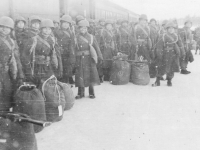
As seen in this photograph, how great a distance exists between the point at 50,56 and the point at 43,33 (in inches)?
16.5

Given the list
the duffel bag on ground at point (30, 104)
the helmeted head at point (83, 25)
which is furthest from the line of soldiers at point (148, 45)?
the duffel bag on ground at point (30, 104)

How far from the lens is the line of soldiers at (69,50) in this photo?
4.09m

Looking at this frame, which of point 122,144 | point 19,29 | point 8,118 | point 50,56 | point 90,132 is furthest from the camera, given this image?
point 19,29

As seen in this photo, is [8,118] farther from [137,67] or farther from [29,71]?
[137,67]

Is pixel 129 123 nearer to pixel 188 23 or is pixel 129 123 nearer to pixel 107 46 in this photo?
pixel 107 46

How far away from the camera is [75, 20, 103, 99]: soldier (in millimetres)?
5698

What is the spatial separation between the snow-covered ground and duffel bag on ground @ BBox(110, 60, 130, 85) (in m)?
0.92

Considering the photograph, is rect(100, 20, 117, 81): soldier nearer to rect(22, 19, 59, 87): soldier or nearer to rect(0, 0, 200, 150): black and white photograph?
rect(0, 0, 200, 150): black and white photograph

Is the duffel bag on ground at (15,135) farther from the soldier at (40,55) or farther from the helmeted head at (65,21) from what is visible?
the helmeted head at (65,21)

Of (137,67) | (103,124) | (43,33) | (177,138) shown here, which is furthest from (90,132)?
(137,67)

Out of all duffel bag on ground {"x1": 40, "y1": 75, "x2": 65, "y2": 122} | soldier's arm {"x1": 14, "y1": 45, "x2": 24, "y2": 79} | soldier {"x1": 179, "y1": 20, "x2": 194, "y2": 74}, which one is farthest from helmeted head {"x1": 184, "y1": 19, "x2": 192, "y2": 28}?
soldier's arm {"x1": 14, "y1": 45, "x2": 24, "y2": 79}

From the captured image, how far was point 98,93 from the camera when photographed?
21.2ft

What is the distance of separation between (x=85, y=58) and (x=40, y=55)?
1.48m

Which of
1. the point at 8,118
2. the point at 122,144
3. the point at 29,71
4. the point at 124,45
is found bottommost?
the point at 122,144
